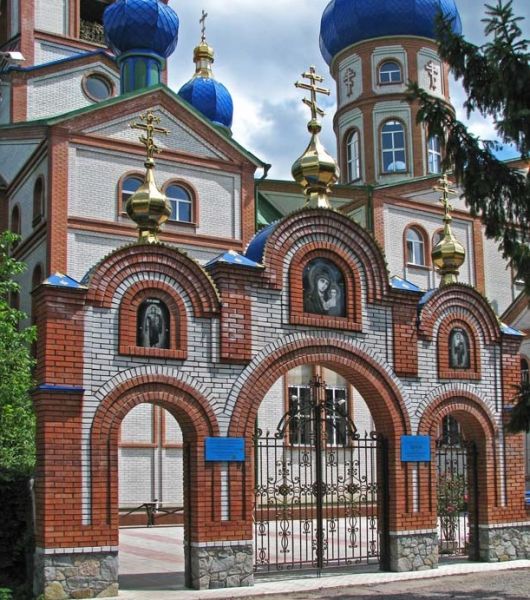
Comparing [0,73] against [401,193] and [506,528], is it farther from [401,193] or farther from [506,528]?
[506,528]

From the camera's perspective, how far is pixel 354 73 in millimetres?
27812

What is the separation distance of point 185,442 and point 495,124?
4.77 m

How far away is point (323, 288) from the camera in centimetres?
1120

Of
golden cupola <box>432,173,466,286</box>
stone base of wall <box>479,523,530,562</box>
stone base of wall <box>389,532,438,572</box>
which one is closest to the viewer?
stone base of wall <box>389,532,438,572</box>

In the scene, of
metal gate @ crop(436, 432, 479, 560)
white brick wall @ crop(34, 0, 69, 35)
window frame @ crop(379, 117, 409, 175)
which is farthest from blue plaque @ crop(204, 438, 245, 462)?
window frame @ crop(379, 117, 409, 175)

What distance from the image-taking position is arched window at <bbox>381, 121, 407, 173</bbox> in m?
27.1

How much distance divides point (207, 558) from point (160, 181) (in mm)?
10733

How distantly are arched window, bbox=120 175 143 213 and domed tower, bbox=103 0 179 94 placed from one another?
115 inches

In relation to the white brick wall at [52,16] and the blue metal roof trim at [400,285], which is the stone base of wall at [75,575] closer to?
the blue metal roof trim at [400,285]

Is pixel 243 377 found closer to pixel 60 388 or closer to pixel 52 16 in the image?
pixel 60 388

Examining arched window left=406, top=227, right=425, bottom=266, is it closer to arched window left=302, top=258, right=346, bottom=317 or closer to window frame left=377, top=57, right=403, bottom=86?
window frame left=377, top=57, right=403, bottom=86

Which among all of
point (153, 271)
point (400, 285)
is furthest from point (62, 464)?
point (400, 285)

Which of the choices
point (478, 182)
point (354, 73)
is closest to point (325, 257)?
point (478, 182)

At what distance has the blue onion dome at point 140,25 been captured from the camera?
20.9 m
